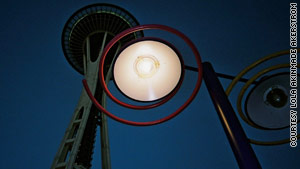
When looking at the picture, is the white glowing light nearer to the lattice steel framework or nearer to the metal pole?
the metal pole

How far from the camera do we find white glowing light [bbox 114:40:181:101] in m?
2.45

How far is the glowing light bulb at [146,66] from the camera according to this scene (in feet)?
8.19

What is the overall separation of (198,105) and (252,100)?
22.7 m

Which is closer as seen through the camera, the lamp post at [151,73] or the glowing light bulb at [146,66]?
the lamp post at [151,73]

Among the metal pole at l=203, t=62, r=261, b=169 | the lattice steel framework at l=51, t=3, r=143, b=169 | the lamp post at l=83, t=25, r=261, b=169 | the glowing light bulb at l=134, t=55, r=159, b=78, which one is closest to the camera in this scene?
the metal pole at l=203, t=62, r=261, b=169

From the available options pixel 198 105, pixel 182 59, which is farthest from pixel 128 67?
pixel 198 105

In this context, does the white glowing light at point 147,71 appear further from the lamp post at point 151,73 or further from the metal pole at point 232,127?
the metal pole at point 232,127

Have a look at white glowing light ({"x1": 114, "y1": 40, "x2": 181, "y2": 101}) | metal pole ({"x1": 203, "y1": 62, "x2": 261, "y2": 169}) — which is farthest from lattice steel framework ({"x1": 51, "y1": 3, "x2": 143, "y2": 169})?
metal pole ({"x1": 203, "y1": 62, "x2": 261, "y2": 169})

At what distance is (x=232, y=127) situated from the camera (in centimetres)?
193

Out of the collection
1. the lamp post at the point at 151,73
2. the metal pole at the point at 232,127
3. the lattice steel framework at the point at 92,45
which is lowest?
the metal pole at the point at 232,127

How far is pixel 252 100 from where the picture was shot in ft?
8.66

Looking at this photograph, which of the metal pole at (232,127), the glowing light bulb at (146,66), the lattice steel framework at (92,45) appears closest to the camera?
Answer: the metal pole at (232,127)

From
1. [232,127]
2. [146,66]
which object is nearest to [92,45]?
[146,66]

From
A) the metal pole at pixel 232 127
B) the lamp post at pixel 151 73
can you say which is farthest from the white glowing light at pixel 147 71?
the metal pole at pixel 232 127
